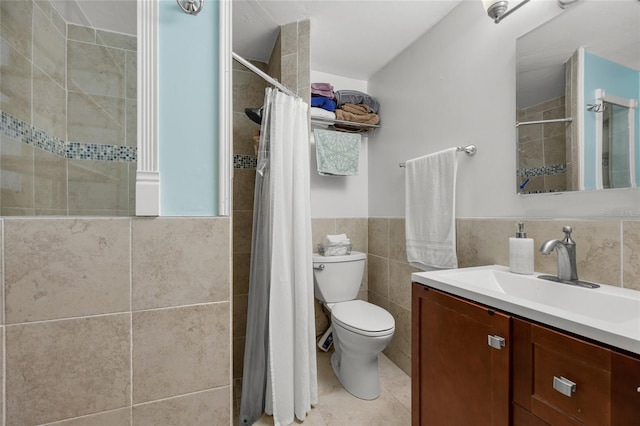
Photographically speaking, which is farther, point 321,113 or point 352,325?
point 321,113

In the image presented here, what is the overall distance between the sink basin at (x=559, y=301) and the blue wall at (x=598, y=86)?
14.9 inches

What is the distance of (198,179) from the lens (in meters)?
0.79

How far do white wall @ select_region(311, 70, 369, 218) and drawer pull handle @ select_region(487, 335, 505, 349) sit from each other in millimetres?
1478

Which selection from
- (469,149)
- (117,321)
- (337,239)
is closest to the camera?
(117,321)

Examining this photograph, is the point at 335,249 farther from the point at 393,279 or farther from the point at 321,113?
the point at 321,113

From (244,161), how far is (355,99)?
98cm

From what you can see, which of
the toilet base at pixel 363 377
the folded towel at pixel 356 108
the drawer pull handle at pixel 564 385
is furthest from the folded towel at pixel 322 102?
the drawer pull handle at pixel 564 385

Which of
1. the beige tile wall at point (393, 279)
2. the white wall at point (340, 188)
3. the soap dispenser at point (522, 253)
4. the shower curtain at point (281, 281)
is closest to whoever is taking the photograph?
the soap dispenser at point (522, 253)

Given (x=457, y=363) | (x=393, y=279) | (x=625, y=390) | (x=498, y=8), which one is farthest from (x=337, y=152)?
(x=625, y=390)

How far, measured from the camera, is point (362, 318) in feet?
5.03

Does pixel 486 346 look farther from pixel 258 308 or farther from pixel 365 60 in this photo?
pixel 365 60

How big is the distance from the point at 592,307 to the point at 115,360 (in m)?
1.40

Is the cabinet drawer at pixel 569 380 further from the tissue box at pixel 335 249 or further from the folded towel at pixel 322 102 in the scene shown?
the folded towel at pixel 322 102

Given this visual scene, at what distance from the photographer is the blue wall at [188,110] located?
2.48ft
